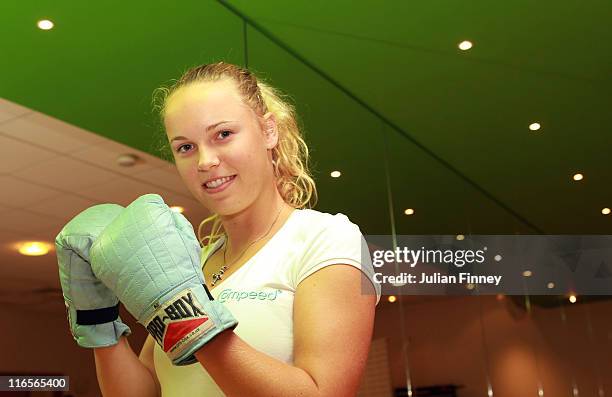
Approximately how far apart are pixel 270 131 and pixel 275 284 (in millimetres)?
296

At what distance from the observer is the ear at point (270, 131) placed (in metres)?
1.25

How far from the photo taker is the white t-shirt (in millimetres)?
1025

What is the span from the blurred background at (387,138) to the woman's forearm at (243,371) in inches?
35.0

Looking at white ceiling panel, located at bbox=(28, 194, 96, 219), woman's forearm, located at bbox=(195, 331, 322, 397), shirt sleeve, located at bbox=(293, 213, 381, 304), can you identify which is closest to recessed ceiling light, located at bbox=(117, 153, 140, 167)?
white ceiling panel, located at bbox=(28, 194, 96, 219)

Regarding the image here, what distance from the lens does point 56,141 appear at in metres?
2.67

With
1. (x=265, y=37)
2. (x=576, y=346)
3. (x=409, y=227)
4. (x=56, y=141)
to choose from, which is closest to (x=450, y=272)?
(x=409, y=227)

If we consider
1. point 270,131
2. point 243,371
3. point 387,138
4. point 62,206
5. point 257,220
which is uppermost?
point 387,138

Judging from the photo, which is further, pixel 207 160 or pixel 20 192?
pixel 20 192

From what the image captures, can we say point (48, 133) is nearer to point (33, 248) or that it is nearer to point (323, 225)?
point (33, 248)

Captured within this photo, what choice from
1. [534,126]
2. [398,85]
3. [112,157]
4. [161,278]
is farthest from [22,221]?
[534,126]

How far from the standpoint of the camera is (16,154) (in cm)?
251

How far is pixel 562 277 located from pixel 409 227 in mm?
1426

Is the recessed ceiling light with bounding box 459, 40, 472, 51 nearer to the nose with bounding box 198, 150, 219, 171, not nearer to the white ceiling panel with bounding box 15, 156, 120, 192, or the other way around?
the white ceiling panel with bounding box 15, 156, 120, 192

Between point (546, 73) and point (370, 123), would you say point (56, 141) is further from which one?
point (546, 73)
